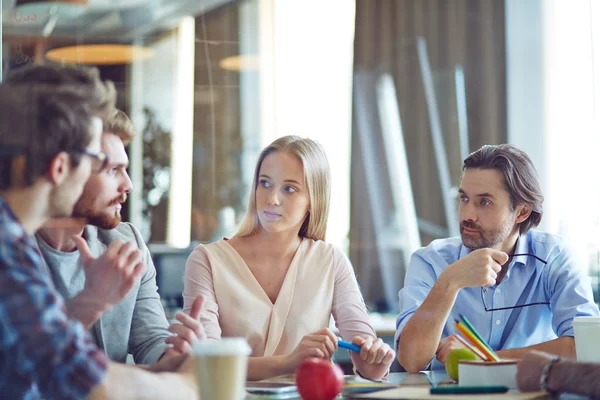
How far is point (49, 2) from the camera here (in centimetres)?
202

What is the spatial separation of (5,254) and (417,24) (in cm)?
366

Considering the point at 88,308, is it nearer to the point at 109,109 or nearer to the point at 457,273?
the point at 109,109

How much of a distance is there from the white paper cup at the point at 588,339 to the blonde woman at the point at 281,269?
53cm

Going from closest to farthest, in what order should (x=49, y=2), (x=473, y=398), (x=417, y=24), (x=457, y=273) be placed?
(x=473, y=398), (x=457, y=273), (x=49, y=2), (x=417, y=24)

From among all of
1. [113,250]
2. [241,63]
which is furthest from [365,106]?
[113,250]

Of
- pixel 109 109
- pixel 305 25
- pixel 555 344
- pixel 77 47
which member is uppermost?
pixel 305 25

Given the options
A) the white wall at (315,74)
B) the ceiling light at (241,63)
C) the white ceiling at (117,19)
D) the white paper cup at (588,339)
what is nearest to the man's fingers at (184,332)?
the white paper cup at (588,339)

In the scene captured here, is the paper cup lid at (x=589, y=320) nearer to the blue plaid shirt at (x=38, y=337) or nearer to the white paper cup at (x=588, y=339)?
the white paper cup at (x=588, y=339)

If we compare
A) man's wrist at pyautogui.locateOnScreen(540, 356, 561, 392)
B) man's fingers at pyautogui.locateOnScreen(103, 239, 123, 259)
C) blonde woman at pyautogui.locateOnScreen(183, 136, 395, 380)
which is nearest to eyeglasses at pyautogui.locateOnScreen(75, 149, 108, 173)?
man's fingers at pyautogui.locateOnScreen(103, 239, 123, 259)

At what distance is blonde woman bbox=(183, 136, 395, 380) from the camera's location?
6.42 ft

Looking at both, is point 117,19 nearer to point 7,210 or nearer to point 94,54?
point 94,54

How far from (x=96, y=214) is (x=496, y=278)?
42.2 inches

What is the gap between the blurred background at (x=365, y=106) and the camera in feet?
9.20

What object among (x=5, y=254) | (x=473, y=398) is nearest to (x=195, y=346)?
(x=5, y=254)
